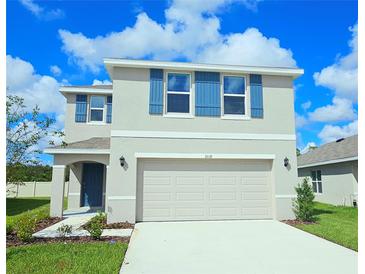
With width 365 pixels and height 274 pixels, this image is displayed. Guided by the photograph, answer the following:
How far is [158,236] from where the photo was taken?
8.90m

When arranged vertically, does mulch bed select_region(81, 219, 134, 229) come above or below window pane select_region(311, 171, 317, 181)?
below

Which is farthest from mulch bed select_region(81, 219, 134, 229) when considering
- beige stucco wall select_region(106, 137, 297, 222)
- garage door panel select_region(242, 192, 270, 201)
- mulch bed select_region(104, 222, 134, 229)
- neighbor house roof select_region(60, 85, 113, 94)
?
neighbor house roof select_region(60, 85, 113, 94)

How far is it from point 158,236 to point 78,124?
9718mm

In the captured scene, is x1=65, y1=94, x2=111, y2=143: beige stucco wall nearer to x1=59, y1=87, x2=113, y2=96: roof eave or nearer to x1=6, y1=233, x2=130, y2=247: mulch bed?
x1=59, y1=87, x2=113, y2=96: roof eave

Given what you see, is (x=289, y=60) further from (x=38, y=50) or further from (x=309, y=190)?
(x=38, y=50)

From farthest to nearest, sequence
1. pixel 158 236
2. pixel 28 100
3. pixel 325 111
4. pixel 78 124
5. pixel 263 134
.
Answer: pixel 325 111 < pixel 78 124 < pixel 263 134 < pixel 28 100 < pixel 158 236

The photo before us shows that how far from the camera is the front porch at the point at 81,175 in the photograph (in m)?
12.8

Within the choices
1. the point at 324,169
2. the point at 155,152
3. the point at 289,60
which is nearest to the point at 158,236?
the point at 155,152

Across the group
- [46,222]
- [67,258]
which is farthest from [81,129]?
[67,258]

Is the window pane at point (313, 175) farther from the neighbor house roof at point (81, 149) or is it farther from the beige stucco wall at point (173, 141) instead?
the neighbor house roof at point (81, 149)

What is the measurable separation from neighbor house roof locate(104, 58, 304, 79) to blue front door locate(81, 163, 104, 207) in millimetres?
6617

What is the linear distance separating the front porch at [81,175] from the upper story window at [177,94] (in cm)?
359

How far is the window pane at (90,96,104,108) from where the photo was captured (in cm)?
1664

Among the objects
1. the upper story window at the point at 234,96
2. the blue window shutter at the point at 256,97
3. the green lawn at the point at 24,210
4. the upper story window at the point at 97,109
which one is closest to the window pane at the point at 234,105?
the upper story window at the point at 234,96
